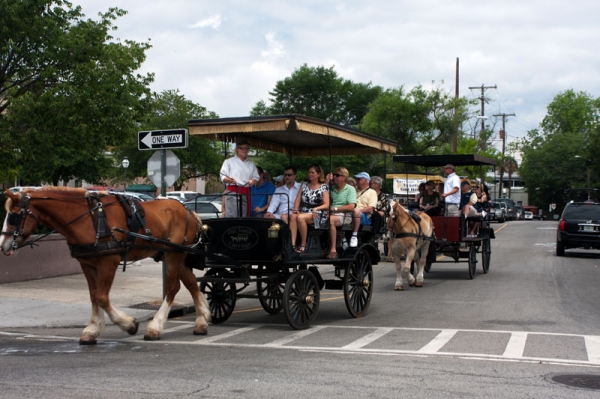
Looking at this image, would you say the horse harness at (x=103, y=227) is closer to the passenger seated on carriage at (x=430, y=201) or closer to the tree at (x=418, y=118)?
the passenger seated on carriage at (x=430, y=201)

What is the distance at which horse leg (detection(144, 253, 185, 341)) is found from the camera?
9.73 metres

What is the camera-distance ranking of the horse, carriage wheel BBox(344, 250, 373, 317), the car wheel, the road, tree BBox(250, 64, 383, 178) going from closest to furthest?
1. the road
2. carriage wheel BBox(344, 250, 373, 317)
3. the horse
4. the car wheel
5. tree BBox(250, 64, 383, 178)

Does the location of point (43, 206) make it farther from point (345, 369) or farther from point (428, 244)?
point (428, 244)

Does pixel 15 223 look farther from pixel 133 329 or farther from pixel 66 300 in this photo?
pixel 66 300

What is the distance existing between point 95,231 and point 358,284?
4662mm

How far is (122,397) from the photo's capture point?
6.43m

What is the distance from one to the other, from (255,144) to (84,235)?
3981 millimetres

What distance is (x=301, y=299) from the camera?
10.7 meters

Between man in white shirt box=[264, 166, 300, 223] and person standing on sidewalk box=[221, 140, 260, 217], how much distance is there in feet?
1.28

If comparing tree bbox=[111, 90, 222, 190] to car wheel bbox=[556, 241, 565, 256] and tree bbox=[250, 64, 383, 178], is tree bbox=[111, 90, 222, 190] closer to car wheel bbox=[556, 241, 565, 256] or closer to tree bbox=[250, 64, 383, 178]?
tree bbox=[250, 64, 383, 178]

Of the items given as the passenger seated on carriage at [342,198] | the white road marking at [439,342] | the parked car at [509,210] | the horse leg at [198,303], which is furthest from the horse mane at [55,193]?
the parked car at [509,210]

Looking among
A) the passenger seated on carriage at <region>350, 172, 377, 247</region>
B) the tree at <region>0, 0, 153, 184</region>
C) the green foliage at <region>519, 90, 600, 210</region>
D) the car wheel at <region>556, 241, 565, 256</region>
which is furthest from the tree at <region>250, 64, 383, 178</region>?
the passenger seated on carriage at <region>350, 172, 377, 247</region>

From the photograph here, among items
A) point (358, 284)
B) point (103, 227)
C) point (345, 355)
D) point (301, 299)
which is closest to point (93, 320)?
point (103, 227)

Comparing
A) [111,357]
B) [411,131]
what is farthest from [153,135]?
[411,131]
